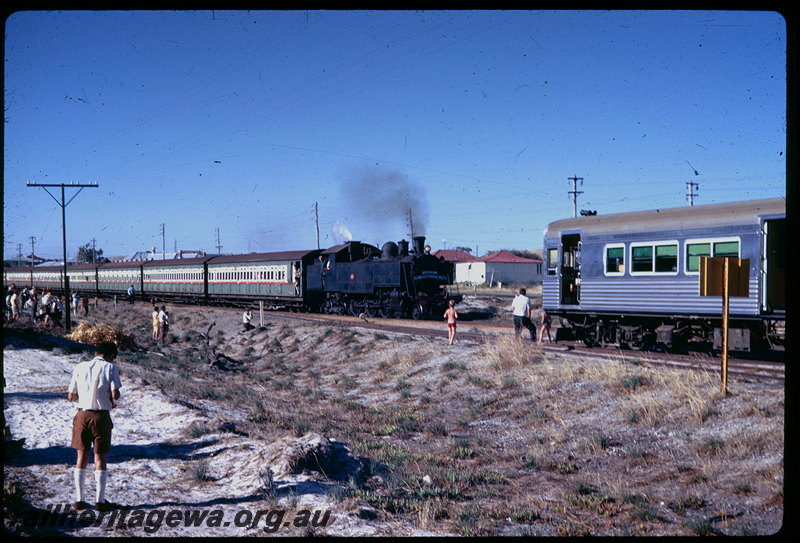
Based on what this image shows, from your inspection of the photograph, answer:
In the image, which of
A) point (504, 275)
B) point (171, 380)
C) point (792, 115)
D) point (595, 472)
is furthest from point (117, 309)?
point (504, 275)

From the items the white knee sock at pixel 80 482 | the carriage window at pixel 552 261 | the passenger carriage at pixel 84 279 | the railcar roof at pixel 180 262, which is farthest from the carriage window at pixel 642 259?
the passenger carriage at pixel 84 279

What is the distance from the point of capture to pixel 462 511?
303 inches

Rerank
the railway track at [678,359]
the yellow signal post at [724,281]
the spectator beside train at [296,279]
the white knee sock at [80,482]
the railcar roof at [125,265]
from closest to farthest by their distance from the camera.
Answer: the white knee sock at [80,482] → the yellow signal post at [724,281] → the railway track at [678,359] → the spectator beside train at [296,279] → the railcar roof at [125,265]

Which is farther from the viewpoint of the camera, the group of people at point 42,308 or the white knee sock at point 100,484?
the group of people at point 42,308

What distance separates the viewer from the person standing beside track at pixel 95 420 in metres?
6.65

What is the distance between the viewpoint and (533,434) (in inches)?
473

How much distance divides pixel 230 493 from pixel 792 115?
7.37 metres

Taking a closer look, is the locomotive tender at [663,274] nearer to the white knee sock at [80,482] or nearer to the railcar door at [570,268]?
the railcar door at [570,268]

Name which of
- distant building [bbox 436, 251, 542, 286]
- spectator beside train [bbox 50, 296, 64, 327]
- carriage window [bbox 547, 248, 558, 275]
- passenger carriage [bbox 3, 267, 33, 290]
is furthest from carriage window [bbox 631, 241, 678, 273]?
distant building [bbox 436, 251, 542, 286]

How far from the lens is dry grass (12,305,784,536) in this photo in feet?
25.0

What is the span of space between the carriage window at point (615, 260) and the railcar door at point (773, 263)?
360 centimetres

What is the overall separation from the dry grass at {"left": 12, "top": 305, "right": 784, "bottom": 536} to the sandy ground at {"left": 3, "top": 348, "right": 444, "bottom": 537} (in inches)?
26.0

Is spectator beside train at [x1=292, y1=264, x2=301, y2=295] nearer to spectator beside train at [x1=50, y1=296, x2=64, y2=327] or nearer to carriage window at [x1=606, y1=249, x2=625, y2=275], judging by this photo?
spectator beside train at [x1=50, y1=296, x2=64, y2=327]

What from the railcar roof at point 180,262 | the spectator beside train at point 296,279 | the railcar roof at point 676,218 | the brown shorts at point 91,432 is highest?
the railcar roof at point 676,218
